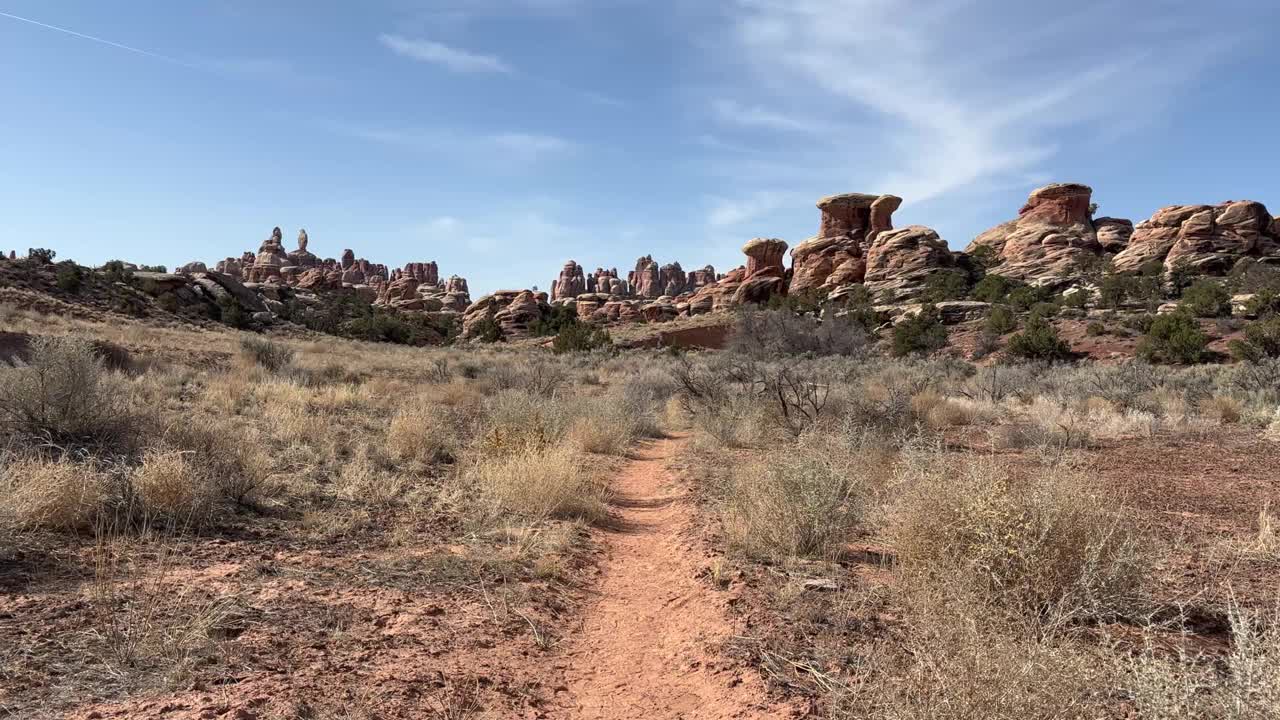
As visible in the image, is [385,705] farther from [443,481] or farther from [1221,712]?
[443,481]

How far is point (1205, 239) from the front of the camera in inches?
2053

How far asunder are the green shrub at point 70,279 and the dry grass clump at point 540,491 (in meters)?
41.1

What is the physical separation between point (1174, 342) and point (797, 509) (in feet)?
102

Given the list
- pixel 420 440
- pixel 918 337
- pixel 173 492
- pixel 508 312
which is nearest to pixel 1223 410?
pixel 420 440

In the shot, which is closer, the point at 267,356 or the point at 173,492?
the point at 173,492

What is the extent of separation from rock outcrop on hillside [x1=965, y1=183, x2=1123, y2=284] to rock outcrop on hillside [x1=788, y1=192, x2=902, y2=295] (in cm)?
960

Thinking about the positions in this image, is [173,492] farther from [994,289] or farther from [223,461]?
[994,289]

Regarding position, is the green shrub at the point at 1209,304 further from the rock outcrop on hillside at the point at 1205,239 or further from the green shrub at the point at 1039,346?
the rock outcrop on hillside at the point at 1205,239

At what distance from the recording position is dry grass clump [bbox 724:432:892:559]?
204 inches

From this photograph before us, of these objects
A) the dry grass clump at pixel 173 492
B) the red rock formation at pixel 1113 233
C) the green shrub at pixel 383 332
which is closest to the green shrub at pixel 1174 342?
the dry grass clump at pixel 173 492

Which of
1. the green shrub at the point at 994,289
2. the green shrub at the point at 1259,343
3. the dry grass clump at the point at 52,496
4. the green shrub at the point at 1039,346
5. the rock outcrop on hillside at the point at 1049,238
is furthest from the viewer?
the rock outcrop on hillside at the point at 1049,238

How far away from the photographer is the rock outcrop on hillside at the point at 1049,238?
55.4 metres

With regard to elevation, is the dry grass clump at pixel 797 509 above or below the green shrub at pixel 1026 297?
below

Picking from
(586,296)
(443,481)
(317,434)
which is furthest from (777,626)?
(586,296)
